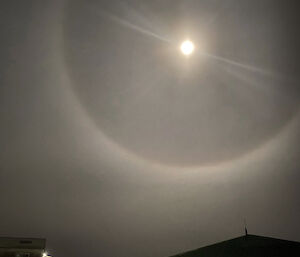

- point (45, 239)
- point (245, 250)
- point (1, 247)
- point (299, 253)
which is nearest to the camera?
point (299, 253)

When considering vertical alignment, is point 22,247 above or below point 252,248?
above

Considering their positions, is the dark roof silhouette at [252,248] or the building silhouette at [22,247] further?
the building silhouette at [22,247]

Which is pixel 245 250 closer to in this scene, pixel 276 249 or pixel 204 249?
pixel 276 249

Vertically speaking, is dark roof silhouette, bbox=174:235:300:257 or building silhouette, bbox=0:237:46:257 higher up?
building silhouette, bbox=0:237:46:257

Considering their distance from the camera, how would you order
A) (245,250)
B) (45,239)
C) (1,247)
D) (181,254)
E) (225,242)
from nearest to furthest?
(245,250)
(225,242)
(181,254)
(1,247)
(45,239)

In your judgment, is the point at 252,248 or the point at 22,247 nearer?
the point at 252,248

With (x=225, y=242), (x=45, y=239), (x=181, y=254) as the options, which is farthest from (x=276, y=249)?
(x=45, y=239)

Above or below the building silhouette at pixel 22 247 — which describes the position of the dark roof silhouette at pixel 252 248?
below

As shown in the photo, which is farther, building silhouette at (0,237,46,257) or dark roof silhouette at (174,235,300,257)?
building silhouette at (0,237,46,257)
